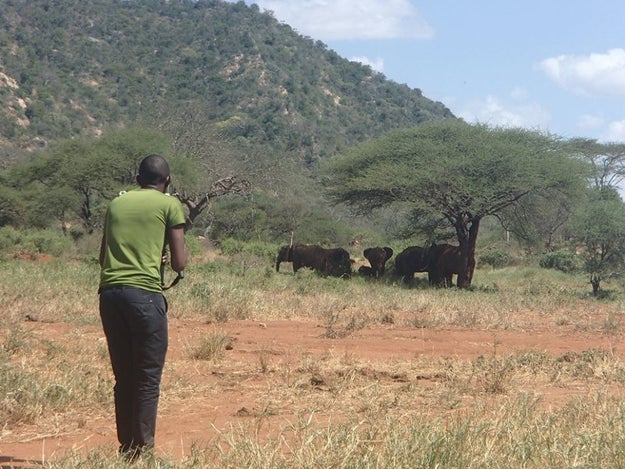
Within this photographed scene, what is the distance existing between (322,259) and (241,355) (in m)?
15.0

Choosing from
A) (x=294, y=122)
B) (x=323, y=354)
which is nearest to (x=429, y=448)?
(x=323, y=354)

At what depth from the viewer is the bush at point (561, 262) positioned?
28141 mm

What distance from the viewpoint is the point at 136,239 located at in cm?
444

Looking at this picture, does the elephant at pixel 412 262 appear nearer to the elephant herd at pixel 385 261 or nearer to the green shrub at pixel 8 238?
the elephant herd at pixel 385 261

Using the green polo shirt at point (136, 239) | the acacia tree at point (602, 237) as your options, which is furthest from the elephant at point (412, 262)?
the green polo shirt at point (136, 239)

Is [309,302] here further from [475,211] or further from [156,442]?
[475,211]

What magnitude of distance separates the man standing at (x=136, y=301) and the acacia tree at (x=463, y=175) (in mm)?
17775

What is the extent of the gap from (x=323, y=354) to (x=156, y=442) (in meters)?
3.37

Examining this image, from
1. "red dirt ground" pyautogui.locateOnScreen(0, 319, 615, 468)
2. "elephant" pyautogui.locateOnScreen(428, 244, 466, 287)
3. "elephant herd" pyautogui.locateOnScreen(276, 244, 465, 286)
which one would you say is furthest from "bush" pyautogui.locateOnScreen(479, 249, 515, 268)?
"red dirt ground" pyautogui.locateOnScreen(0, 319, 615, 468)

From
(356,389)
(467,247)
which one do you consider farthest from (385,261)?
(356,389)

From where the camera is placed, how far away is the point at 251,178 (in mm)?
32094

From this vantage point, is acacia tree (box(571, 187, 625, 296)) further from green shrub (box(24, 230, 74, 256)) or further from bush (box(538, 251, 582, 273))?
green shrub (box(24, 230, 74, 256))

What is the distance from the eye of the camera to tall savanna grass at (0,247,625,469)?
4074 millimetres

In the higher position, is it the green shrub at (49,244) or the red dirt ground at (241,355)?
the green shrub at (49,244)
